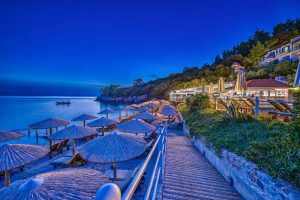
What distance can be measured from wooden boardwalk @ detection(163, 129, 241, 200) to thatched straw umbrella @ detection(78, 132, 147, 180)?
105 cm

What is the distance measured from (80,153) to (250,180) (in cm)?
387

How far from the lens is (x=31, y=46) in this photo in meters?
65.9

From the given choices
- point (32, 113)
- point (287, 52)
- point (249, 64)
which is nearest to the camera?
point (287, 52)

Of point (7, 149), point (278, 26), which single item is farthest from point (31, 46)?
point (278, 26)

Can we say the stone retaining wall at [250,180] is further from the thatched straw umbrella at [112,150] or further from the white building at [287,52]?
the white building at [287,52]

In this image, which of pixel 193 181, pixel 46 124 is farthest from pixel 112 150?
pixel 46 124

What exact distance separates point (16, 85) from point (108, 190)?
187 metres

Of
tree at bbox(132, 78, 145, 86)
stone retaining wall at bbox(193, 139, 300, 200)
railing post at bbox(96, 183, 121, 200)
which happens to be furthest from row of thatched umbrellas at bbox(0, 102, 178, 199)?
tree at bbox(132, 78, 145, 86)

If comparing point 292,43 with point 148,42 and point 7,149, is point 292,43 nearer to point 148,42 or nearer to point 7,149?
point 148,42

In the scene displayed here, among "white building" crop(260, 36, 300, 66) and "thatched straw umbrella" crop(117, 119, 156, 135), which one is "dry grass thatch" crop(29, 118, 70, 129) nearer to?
"thatched straw umbrella" crop(117, 119, 156, 135)

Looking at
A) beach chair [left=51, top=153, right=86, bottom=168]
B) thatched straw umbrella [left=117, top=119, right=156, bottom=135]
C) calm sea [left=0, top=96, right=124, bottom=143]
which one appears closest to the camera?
beach chair [left=51, top=153, right=86, bottom=168]

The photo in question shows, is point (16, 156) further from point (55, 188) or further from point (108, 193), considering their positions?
point (108, 193)

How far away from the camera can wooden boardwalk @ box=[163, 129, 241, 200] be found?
3293 millimetres

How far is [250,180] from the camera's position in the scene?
3113 mm
